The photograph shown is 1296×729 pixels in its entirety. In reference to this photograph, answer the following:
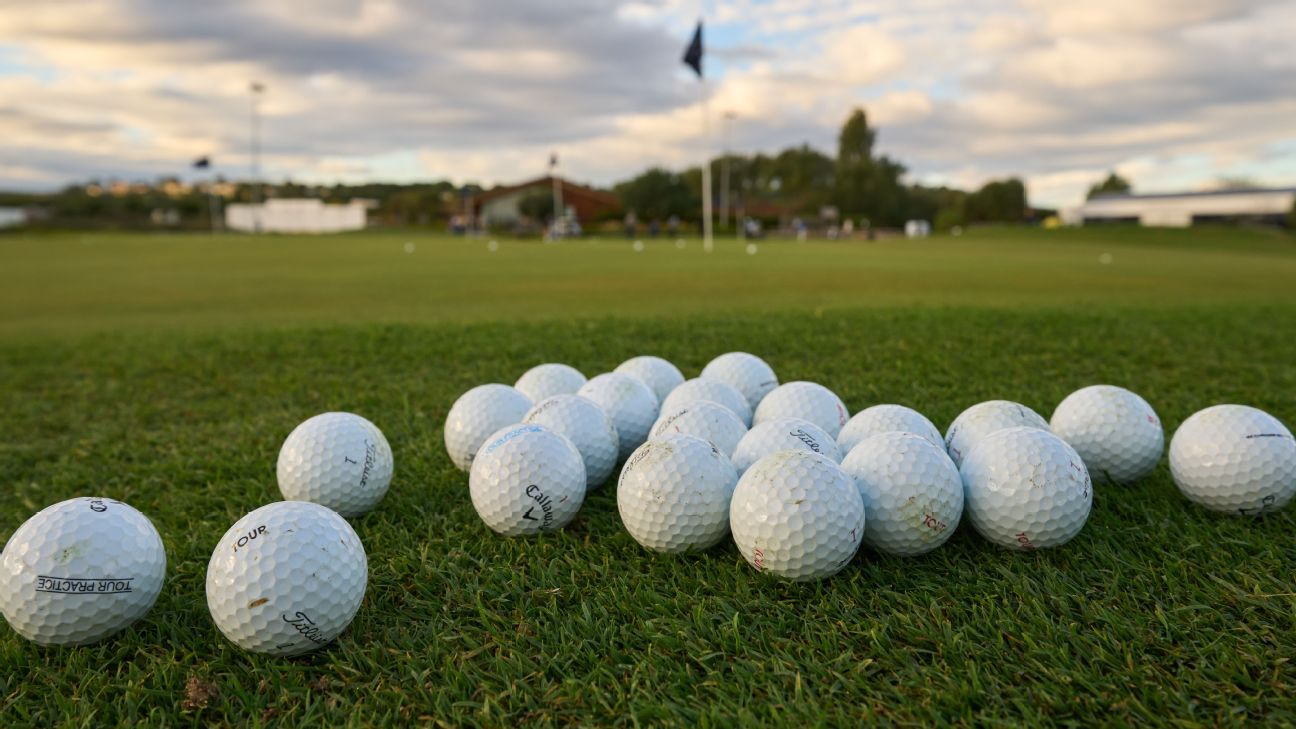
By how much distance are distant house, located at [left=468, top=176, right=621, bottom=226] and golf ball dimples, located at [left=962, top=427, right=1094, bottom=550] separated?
81.1 m

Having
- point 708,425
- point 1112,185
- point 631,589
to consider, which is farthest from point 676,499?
point 1112,185

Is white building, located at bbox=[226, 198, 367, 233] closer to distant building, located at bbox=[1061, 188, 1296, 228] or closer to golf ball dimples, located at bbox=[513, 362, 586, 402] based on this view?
distant building, located at bbox=[1061, 188, 1296, 228]

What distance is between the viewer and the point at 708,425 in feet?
12.0

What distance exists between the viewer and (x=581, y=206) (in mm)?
86750

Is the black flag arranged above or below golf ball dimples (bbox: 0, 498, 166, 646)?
above

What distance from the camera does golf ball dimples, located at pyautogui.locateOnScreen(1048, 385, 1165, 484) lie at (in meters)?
3.58

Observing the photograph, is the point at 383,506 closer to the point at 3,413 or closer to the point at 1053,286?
the point at 3,413

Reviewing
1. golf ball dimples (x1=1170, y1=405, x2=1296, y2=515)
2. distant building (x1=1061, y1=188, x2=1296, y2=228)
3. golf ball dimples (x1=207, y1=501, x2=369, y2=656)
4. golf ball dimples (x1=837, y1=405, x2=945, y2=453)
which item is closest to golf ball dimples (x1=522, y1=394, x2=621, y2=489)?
golf ball dimples (x1=837, y1=405, x2=945, y2=453)

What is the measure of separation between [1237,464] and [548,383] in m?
3.41

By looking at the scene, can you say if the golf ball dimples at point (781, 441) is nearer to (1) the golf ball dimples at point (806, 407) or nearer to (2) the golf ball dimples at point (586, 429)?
(1) the golf ball dimples at point (806, 407)

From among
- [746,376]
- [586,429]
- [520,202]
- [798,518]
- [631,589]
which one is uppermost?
[520,202]

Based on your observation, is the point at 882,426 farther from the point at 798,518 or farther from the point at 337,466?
the point at 337,466

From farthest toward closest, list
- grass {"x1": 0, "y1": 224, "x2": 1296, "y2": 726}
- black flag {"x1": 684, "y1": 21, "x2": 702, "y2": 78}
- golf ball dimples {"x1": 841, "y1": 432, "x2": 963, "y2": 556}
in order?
black flag {"x1": 684, "y1": 21, "x2": 702, "y2": 78}, golf ball dimples {"x1": 841, "y1": 432, "x2": 963, "y2": 556}, grass {"x1": 0, "y1": 224, "x2": 1296, "y2": 726}

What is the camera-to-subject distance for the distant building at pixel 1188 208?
73938 millimetres
